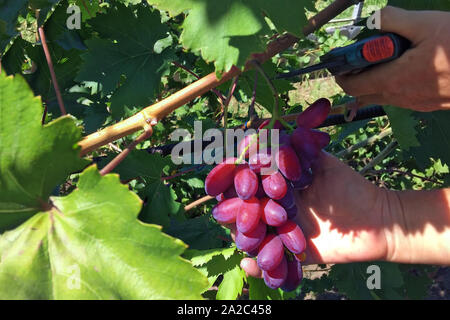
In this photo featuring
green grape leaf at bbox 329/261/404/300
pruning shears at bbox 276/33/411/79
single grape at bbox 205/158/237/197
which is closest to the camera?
pruning shears at bbox 276/33/411/79

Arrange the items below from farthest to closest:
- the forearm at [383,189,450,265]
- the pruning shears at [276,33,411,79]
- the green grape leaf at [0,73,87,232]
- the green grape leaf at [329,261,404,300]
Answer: the green grape leaf at [329,261,404,300]
the forearm at [383,189,450,265]
the pruning shears at [276,33,411,79]
the green grape leaf at [0,73,87,232]

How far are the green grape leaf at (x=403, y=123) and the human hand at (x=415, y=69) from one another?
28cm

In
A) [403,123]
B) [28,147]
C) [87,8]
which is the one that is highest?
[87,8]

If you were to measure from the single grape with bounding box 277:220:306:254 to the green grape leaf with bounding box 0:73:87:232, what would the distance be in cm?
55

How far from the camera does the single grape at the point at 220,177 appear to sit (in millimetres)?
977

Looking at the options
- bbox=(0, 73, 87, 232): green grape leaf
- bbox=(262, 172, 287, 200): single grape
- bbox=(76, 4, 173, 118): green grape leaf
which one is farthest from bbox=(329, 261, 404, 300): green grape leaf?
bbox=(0, 73, 87, 232): green grape leaf

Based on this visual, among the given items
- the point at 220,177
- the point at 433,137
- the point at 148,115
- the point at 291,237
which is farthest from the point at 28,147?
the point at 433,137

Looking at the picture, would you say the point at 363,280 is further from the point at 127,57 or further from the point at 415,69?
the point at 127,57

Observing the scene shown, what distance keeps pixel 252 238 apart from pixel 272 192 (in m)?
0.15

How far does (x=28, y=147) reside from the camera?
30.3 inches

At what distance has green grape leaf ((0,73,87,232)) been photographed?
76cm

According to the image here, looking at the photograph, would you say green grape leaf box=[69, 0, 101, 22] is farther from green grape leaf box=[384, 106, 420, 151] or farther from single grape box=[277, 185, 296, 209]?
green grape leaf box=[384, 106, 420, 151]

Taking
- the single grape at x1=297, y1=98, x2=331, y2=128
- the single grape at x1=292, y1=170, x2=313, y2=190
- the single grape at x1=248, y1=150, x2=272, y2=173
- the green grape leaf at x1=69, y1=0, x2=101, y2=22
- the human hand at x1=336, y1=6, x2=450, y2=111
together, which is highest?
the green grape leaf at x1=69, y1=0, x2=101, y2=22
